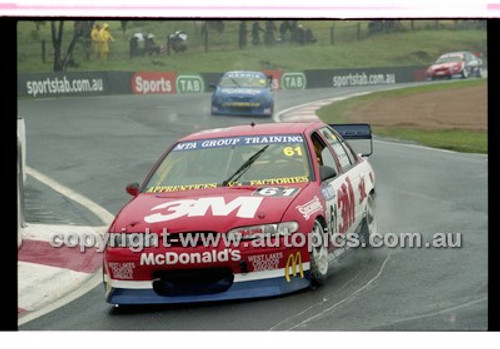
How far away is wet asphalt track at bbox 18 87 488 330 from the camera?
24.5 feet

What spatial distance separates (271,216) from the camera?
26.7 ft

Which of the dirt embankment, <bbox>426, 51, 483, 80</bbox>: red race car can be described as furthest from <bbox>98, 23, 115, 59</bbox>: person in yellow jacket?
<bbox>426, 51, 483, 80</bbox>: red race car

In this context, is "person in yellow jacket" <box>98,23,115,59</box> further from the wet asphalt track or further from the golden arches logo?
the golden arches logo

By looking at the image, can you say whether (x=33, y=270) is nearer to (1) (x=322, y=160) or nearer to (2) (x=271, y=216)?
(2) (x=271, y=216)

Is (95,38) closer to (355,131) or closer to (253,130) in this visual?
(253,130)

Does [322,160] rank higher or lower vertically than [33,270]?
higher

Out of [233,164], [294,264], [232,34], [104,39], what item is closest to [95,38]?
[104,39]

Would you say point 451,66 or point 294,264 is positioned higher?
point 451,66

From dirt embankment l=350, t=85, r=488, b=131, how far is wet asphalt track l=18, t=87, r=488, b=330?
0.29m

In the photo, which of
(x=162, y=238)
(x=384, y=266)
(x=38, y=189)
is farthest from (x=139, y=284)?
(x=38, y=189)

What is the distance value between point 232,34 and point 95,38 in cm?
98

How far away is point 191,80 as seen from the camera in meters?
12.0
